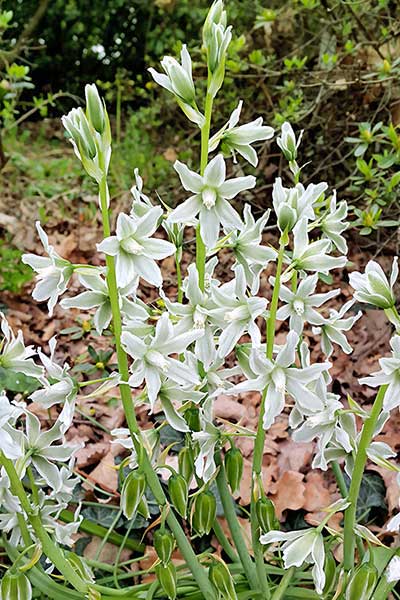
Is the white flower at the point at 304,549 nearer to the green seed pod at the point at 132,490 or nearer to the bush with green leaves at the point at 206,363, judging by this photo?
the bush with green leaves at the point at 206,363

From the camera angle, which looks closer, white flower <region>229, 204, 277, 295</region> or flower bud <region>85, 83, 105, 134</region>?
flower bud <region>85, 83, 105, 134</region>

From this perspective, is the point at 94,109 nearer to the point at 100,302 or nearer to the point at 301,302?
the point at 100,302

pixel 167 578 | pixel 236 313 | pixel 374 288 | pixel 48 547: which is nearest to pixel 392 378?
pixel 374 288

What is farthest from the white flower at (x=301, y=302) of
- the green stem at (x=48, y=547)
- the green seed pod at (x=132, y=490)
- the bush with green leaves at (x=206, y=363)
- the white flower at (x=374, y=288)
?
the green stem at (x=48, y=547)

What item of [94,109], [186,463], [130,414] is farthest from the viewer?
[186,463]

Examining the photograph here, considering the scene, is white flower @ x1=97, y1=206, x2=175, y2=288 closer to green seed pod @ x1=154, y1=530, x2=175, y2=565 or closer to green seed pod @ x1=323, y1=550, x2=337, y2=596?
green seed pod @ x1=154, y1=530, x2=175, y2=565

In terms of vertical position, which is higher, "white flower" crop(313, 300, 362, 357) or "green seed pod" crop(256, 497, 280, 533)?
"white flower" crop(313, 300, 362, 357)

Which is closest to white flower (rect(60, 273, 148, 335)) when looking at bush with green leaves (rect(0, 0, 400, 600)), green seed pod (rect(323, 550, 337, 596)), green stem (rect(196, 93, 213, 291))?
bush with green leaves (rect(0, 0, 400, 600))
